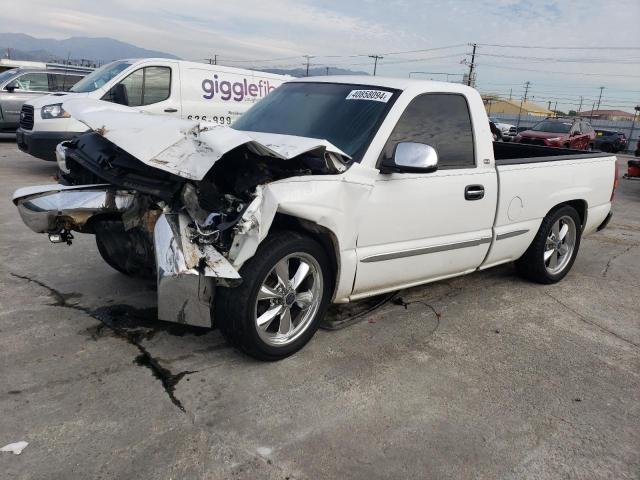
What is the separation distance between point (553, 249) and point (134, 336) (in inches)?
156

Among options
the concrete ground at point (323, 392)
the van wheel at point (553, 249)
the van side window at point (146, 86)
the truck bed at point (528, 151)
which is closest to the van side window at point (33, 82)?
the van side window at point (146, 86)

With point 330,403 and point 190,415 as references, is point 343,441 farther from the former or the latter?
point 190,415

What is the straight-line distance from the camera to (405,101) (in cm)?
381

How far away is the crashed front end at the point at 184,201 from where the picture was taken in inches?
113

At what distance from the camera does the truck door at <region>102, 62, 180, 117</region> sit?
30.8 ft

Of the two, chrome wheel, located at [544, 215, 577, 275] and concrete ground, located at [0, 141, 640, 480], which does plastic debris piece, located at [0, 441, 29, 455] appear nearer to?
concrete ground, located at [0, 141, 640, 480]

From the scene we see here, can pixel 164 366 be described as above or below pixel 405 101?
below

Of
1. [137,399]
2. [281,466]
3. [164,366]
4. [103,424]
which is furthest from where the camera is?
[164,366]

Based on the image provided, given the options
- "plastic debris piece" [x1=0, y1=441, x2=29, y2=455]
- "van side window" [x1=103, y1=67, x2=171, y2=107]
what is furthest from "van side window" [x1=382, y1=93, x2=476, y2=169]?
"van side window" [x1=103, y1=67, x2=171, y2=107]

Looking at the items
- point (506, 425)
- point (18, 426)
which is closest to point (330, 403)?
point (506, 425)

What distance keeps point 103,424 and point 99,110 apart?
2.18 metres

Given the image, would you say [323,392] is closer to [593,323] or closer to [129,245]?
[129,245]

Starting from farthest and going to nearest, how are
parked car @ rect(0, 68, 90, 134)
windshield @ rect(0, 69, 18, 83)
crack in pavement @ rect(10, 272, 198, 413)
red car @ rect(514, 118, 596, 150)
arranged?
red car @ rect(514, 118, 596, 150) → windshield @ rect(0, 69, 18, 83) → parked car @ rect(0, 68, 90, 134) → crack in pavement @ rect(10, 272, 198, 413)

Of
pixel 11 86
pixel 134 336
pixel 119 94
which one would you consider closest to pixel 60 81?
pixel 11 86
